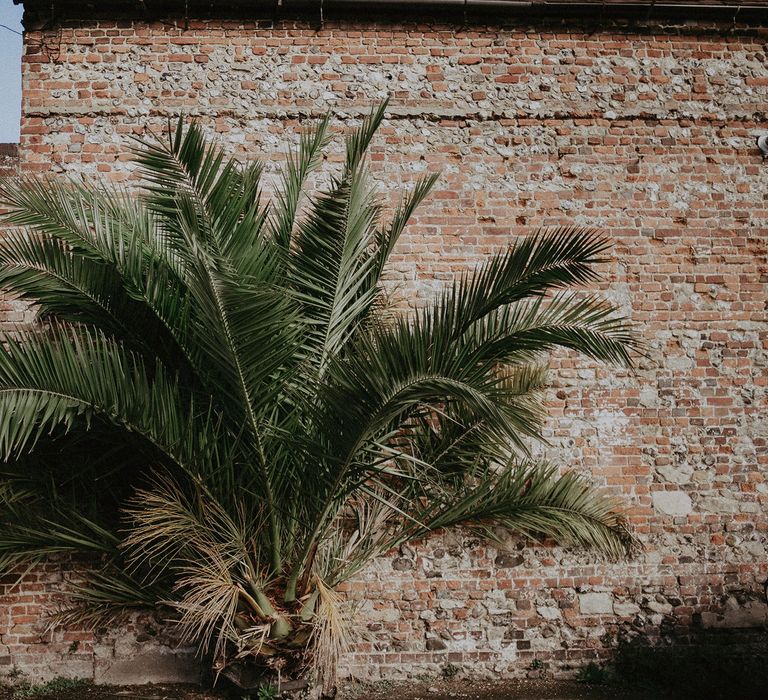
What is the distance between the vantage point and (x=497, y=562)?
517 centimetres

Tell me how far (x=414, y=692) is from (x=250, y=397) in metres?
2.67

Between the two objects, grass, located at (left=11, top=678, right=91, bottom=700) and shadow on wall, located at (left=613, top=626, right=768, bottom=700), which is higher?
Answer: shadow on wall, located at (left=613, top=626, right=768, bottom=700)

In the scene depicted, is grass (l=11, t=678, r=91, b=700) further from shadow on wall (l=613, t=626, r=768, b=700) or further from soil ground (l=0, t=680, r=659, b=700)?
shadow on wall (l=613, t=626, r=768, b=700)

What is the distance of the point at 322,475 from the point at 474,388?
1222 millimetres

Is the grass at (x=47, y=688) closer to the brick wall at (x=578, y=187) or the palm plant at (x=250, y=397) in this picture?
the palm plant at (x=250, y=397)

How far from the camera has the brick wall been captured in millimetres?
5207

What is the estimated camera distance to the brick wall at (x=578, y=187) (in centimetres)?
521

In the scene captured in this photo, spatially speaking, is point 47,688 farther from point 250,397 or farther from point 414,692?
point 250,397

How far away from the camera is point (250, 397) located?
152 inches

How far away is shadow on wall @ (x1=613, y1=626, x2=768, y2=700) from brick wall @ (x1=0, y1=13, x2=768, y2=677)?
0.41 ft

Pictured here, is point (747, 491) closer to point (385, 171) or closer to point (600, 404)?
point (600, 404)

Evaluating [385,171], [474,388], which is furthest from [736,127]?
[474,388]

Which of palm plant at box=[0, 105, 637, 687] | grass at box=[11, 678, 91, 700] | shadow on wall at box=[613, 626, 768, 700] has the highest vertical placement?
palm plant at box=[0, 105, 637, 687]

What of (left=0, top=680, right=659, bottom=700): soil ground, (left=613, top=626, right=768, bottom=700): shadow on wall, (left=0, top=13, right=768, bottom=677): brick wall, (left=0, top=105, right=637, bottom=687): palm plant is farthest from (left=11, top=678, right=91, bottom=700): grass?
(left=613, top=626, right=768, bottom=700): shadow on wall
